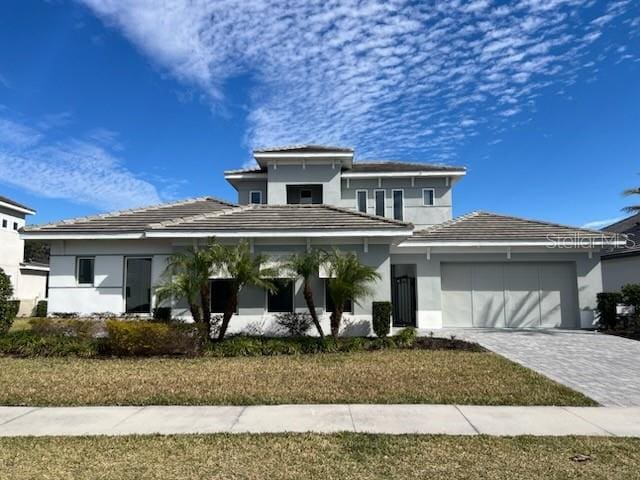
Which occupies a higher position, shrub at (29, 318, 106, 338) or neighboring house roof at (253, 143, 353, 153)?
neighboring house roof at (253, 143, 353, 153)

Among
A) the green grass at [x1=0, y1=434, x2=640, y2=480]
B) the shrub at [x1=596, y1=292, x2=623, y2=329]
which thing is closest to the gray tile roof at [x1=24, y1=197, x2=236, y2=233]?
the green grass at [x1=0, y1=434, x2=640, y2=480]

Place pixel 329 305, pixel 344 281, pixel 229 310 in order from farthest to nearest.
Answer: pixel 329 305 < pixel 344 281 < pixel 229 310

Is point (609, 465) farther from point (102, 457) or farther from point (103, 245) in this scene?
point (103, 245)

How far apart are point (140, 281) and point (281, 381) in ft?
32.7

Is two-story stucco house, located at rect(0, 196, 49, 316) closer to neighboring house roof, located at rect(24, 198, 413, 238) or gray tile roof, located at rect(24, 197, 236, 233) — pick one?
gray tile roof, located at rect(24, 197, 236, 233)

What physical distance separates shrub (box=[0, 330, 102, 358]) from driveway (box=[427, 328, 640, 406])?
1178 centimetres

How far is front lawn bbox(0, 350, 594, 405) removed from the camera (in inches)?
325

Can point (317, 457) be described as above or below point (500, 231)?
below

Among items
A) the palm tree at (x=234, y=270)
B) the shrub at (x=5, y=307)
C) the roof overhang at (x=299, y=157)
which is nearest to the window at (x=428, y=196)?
the roof overhang at (x=299, y=157)

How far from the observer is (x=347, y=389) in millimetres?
8867

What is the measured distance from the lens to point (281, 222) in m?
16.6

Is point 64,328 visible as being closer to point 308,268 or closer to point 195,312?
point 195,312

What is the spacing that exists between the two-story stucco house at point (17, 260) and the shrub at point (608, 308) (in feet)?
111

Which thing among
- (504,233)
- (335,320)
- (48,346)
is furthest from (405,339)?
(48,346)
